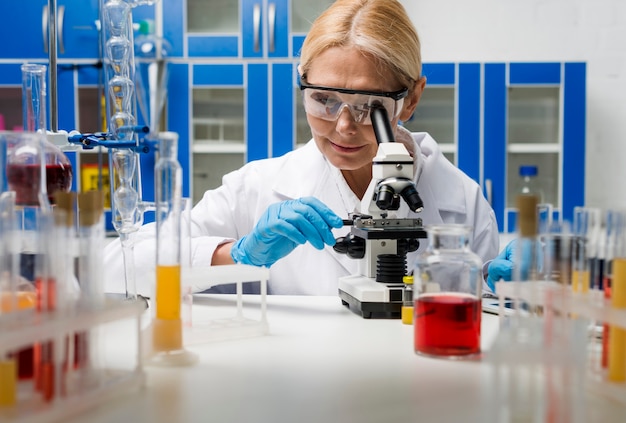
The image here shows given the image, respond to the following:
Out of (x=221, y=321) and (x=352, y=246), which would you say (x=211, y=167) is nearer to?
(x=352, y=246)

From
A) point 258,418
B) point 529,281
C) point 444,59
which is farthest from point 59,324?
point 444,59

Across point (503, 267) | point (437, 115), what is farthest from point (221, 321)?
point (437, 115)

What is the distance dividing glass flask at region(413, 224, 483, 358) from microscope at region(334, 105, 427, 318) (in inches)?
10.8

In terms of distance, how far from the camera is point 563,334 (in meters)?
0.73

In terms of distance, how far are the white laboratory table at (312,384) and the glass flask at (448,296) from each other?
0.09ft

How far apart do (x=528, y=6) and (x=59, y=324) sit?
3.79 metres

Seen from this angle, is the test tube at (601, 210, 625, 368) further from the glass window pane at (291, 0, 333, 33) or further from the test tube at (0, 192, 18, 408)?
the glass window pane at (291, 0, 333, 33)

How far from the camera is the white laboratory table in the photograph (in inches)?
29.8

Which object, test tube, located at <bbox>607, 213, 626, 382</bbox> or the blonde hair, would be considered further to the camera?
the blonde hair

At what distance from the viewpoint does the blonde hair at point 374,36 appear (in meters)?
1.81

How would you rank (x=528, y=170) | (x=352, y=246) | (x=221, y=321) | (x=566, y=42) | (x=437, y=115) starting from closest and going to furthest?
(x=221, y=321), (x=352, y=246), (x=528, y=170), (x=437, y=115), (x=566, y=42)

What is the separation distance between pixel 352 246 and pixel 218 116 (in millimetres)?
2381

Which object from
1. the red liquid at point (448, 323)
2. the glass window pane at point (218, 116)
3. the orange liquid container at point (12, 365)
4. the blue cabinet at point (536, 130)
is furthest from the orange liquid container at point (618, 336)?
the glass window pane at point (218, 116)

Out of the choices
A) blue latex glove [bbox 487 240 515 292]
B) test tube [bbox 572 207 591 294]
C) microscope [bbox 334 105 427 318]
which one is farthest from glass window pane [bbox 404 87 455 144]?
test tube [bbox 572 207 591 294]
